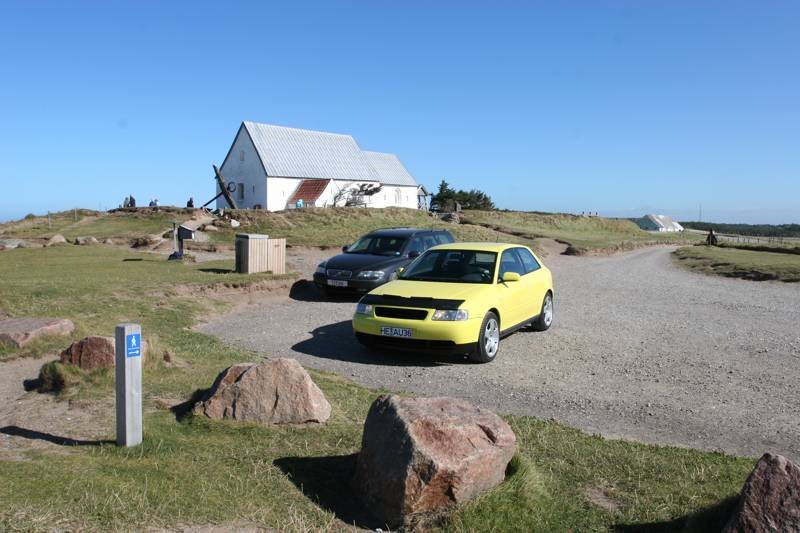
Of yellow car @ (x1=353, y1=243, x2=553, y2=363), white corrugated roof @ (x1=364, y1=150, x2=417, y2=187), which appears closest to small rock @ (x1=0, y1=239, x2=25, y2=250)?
yellow car @ (x1=353, y1=243, x2=553, y2=363)

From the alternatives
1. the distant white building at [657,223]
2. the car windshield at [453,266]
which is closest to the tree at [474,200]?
the distant white building at [657,223]

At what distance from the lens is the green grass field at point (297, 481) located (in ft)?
12.9

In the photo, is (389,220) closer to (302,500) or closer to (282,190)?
(282,190)

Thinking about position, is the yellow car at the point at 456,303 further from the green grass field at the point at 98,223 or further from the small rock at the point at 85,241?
the green grass field at the point at 98,223

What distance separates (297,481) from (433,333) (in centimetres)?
432

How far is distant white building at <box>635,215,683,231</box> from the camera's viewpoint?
9750cm

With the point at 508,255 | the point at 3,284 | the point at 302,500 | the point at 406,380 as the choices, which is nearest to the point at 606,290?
the point at 508,255

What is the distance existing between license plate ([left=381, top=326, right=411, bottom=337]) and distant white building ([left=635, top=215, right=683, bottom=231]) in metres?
94.9

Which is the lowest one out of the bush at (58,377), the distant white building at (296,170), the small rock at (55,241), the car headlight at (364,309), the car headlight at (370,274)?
the bush at (58,377)

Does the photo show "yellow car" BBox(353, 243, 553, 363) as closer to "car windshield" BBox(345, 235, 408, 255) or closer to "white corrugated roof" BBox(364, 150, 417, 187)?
"car windshield" BBox(345, 235, 408, 255)

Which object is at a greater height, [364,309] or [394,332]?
[364,309]

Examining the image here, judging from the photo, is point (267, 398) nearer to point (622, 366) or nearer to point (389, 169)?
point (622, 366)

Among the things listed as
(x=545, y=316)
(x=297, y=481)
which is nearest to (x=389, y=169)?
(x=545, y=316)

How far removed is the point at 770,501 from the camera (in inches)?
135
